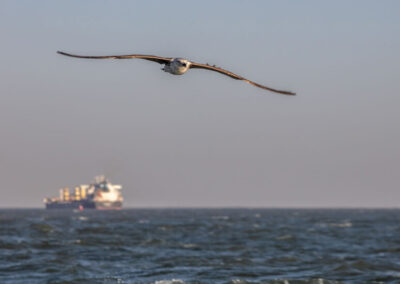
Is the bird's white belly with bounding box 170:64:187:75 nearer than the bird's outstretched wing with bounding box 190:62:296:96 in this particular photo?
Yes

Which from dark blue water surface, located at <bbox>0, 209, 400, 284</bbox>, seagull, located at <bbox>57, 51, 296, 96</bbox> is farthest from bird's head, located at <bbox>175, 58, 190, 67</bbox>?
dark blue water surface, located at <bbox>0, 209, 400, 284</bbox>

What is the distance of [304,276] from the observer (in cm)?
3694

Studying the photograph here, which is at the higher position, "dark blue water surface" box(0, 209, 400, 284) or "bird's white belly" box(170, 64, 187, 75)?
"bird's white belly" box(170, 64, 187, 75)

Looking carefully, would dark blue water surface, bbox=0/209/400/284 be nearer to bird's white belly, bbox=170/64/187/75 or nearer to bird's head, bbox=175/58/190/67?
bird's white belly, bbox=170/64/187/75

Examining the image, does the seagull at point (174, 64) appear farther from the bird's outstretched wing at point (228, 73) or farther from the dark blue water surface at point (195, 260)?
the dark blue water surface at point (195, 260)

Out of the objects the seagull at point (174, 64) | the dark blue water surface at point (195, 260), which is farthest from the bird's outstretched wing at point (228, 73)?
the dark blue water surface at point (195, 260)

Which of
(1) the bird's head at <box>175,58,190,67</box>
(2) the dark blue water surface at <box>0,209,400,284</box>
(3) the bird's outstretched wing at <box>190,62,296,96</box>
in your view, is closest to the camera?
(1) the bird's head at <box>175,58,190,67</box>

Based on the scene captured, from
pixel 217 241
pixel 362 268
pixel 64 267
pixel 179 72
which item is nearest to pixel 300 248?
pixel 217 241

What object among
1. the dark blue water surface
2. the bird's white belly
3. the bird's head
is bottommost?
the dark blue water surface

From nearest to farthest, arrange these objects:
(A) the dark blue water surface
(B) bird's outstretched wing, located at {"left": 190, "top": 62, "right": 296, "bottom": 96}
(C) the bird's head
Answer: (C) the bird's head → (B) bird's outstretched wing, located at {"left": 190, "top": 62, "right": 296, "bottom": 96} → (A) the dark blue water surface

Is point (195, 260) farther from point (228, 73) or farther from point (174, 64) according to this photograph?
point (174, 64)

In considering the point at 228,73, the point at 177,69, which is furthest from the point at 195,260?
the point at 177,69

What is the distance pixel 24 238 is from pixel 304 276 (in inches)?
1265

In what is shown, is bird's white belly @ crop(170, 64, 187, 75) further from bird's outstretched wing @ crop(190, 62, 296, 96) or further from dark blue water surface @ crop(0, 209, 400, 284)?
dark blue water surface @ crop(0, 209, 400, 284)
